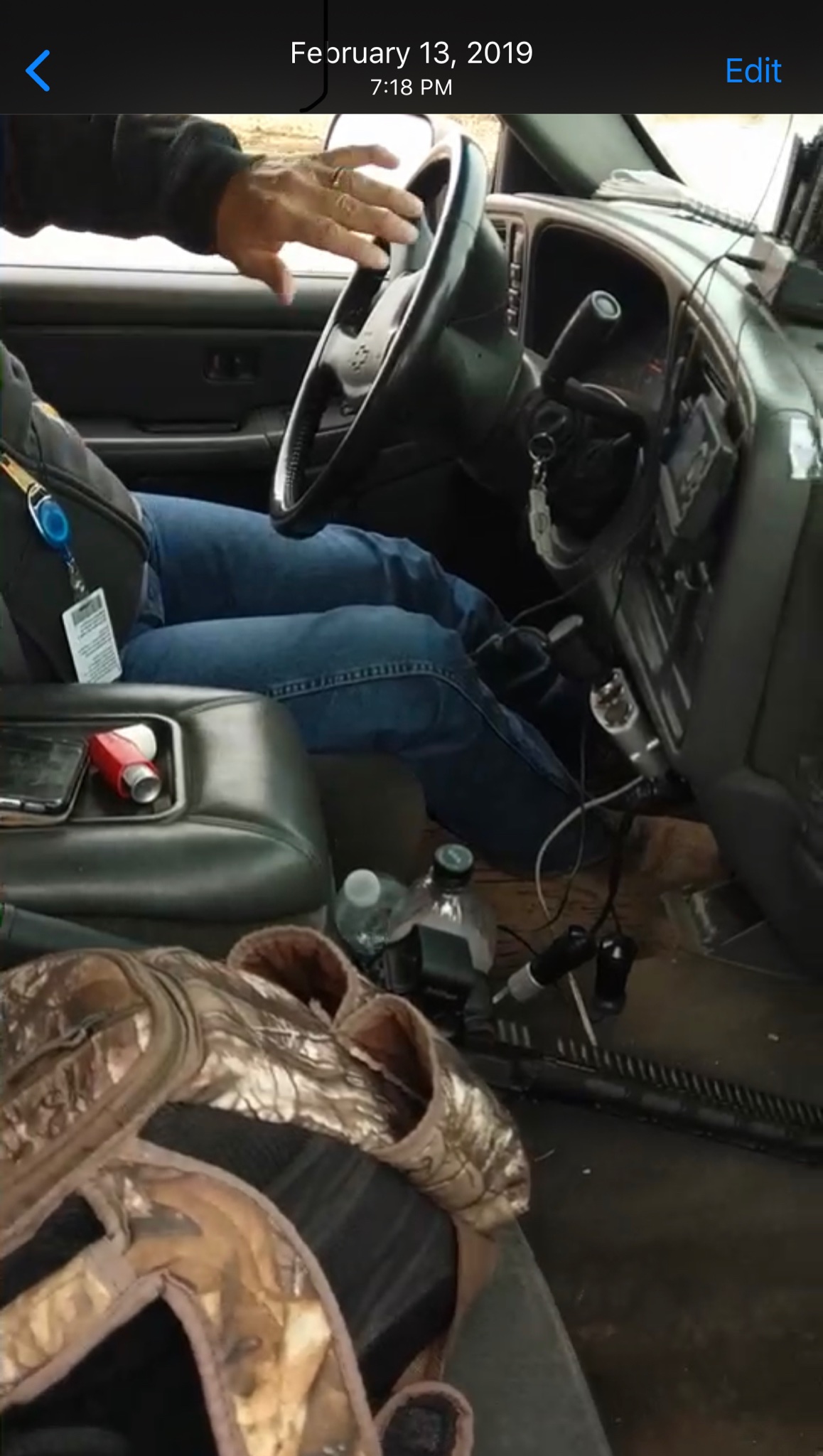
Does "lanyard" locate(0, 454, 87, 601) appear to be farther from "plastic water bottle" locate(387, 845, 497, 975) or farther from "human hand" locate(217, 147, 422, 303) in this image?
"plastic water bottle" locate(387, 845, 497, 975)

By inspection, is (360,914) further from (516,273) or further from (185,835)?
(516,273)

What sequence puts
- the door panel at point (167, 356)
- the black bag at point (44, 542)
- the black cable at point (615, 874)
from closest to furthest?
the black bag at point (44, 542)
the black cable at point (615, 874)
the door panel at point (167, 356)

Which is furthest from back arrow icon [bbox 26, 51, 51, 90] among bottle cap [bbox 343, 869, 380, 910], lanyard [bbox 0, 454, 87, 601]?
bottle cap [bbox 343, 869, 380, 910]

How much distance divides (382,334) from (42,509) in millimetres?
326

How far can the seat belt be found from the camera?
97 centimetres

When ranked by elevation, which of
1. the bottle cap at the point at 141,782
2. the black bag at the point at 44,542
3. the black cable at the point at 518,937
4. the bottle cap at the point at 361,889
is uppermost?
the black bag at the point at 44,542

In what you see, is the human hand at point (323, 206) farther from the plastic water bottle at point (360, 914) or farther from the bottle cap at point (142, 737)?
the plastic water bottle at point (360, 914)

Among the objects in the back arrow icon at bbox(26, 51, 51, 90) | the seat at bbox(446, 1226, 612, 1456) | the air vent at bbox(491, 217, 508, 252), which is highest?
the back arrow icon at bbox(26, 51, 51, 90)

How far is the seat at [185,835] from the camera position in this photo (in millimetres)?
855

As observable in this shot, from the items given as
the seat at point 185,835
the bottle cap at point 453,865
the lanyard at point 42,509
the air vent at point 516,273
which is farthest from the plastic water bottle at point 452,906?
the air vent at point 516,273

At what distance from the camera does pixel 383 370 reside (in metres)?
1.02

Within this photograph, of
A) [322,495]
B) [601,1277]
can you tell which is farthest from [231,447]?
[601,1277]

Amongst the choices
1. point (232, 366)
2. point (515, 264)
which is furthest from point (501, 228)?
point (232, 366)

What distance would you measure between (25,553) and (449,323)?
38 centimetres
